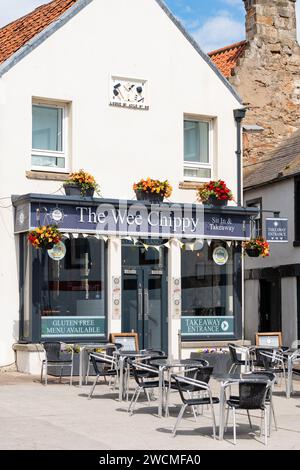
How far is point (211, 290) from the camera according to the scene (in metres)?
20.9

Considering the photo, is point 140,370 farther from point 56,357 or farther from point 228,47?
point 228,47

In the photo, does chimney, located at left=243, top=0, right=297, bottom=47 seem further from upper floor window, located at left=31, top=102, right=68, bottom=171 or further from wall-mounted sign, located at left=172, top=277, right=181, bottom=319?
wall-mounted sign, located at left=172, top=277, right=181, bottom=319

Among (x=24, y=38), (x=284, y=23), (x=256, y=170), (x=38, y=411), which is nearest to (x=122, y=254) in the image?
(x=24, y=38)

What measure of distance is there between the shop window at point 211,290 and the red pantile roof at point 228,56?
9.82m

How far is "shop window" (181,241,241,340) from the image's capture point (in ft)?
67.5

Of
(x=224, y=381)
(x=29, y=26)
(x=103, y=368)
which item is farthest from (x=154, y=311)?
(x=224, y=381)

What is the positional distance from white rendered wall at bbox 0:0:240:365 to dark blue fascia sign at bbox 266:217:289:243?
1.92m

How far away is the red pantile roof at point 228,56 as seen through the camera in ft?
96.8

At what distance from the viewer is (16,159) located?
18844 millimetres

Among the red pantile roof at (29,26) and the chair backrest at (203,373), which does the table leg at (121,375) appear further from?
the red pantile roof at (29,26)

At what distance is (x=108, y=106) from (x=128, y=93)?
65 centimetres

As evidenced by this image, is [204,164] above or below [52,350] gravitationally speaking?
above

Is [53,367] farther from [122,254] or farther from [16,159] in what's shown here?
[16,159]
